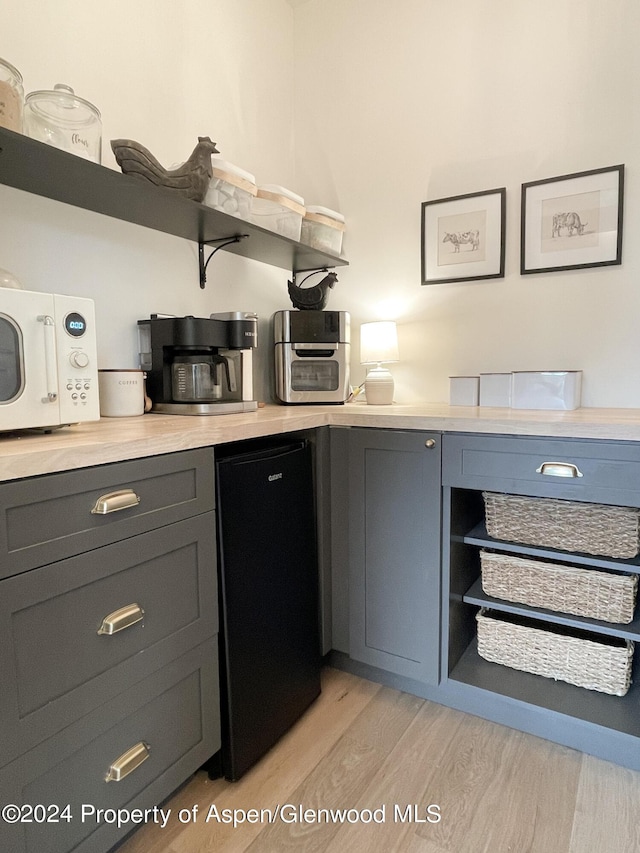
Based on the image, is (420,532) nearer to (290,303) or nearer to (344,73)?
(290,303)

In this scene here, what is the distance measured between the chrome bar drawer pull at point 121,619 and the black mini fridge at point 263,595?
0.25 metres

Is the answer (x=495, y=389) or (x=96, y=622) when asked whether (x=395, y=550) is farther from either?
(x=96, y=622)

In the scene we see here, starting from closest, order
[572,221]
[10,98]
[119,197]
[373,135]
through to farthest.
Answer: [10,98] < [119,197] < [572,221] < [373,135]

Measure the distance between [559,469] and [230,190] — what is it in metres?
1.38

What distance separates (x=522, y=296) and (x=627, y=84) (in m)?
0.78

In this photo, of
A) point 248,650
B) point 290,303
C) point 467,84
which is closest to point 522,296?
point 467,84

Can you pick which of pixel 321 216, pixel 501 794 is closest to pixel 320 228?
pixel 321 216

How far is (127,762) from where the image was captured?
41.2 inches

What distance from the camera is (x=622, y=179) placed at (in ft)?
5.87

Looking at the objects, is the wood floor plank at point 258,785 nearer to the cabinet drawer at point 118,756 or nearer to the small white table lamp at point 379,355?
the cabinet drawer at point 118,756

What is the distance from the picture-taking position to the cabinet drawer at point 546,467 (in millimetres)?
1263

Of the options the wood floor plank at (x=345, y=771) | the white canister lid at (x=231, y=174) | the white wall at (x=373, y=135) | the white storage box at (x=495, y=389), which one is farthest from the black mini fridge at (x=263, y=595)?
the white canister lid at (x=231, y=174)

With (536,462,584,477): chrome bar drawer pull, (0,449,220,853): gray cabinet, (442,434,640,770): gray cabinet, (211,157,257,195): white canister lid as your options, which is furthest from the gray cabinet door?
(211,157,257,195): white canister lid

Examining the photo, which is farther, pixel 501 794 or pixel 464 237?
pixel 464 237
